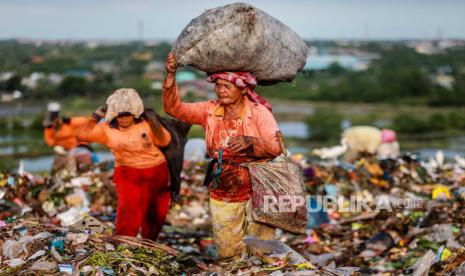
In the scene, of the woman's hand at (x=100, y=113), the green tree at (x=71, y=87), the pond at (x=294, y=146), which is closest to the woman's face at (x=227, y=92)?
the woman's hand at (x=100, y=113)

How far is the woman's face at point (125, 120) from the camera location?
467 centimetres

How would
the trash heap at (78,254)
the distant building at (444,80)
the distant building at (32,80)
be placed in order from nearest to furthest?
1. the trash heap at (78,254)
2. the distant building at (32,80)
3. the distant building at (444,80)

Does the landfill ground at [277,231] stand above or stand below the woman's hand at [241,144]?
below

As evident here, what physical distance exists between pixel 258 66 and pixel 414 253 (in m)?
2.66

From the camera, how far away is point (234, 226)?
3.78 meters

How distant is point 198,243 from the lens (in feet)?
18.7

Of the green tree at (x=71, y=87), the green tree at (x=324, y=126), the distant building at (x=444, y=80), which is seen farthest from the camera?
the distant building at (x=444, y=80)

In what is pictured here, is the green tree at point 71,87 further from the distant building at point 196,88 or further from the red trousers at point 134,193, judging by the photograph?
the red trousers at point 134,193

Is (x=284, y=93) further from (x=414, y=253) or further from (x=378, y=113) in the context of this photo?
(x=414, y=253)

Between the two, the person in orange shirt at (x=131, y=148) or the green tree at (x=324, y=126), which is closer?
the person in orange shirt at (x=131, y=148)

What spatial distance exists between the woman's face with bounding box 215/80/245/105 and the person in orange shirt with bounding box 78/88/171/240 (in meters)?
1.18

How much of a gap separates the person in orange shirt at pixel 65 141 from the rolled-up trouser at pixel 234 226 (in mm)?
1635

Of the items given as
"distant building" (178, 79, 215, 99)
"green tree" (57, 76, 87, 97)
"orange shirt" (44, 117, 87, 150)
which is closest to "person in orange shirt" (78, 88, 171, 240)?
"orange shirt" (44, 117, 87, 150)

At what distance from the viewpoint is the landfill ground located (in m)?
3.38
